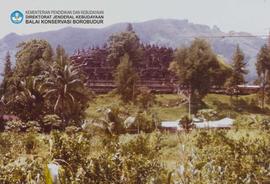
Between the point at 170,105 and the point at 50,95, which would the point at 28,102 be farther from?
the point at 170,105

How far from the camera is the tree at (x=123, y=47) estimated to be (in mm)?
37803

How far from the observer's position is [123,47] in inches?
1503

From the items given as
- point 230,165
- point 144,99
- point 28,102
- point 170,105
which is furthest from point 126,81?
point 230,165

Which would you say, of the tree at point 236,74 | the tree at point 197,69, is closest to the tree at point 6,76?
the tree at point 197,69

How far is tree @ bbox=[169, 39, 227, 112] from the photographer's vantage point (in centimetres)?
3300

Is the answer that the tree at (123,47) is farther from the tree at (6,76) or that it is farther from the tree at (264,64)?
the tree at (6,76)

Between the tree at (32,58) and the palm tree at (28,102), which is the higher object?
the tree at (32,58)

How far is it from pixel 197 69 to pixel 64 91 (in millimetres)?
10865

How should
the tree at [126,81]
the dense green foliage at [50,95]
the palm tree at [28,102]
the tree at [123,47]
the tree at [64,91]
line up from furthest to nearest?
the tree at [123,47]
the tree at [126,81]
the tree at [64,91]
the dense green foliage at [50,95]
the palm tree at [28,102]

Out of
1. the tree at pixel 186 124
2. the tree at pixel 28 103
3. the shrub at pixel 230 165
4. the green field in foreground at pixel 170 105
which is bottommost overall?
the green field in foreground at pixel 170 105

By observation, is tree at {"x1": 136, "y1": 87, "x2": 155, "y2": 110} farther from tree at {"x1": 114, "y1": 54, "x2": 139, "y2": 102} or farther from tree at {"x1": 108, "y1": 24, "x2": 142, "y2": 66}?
tree at {"x1": 108, "y1": 24, "x2": 142, "y2": 66}

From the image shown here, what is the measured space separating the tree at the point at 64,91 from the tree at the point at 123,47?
11.2 m

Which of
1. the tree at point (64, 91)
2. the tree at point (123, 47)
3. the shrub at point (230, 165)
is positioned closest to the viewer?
the shrub at point (230, 165)

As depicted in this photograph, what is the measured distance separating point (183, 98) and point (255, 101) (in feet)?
16.3
